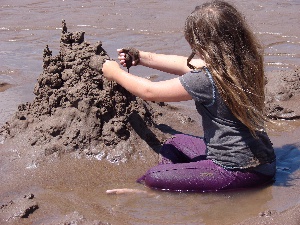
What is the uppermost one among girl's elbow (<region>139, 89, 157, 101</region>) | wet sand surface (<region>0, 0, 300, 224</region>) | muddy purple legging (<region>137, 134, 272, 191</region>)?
girl's elbow (<region>139, 89, 157, 101</region>)

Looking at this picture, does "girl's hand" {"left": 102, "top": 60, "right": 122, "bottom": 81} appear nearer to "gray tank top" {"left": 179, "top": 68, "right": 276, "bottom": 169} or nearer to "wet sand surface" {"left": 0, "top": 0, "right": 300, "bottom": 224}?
"gray tank top" {"left": 179, "top": 68, "right": 276, "bottom": 169}

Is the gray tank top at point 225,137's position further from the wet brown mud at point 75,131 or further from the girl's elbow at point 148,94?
the wet brown mud at point 75,131

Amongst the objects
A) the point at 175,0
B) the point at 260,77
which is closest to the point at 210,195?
the point at 260,77

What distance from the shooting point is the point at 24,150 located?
358 cm

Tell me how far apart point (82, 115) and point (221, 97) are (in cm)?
116

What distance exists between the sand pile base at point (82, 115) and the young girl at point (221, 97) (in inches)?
14.7

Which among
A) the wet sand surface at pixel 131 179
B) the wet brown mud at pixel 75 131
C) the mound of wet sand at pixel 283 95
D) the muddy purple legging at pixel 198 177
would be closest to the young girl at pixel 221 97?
the muddy purple legging at pixel 198 177

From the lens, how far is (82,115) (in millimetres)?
3549

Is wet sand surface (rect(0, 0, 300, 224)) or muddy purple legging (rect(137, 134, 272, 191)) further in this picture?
muddy purple legging (rect(137, 134, 272, 191))

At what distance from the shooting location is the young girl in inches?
111

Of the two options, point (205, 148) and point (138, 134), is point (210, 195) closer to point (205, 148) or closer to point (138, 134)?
point (205, 148)

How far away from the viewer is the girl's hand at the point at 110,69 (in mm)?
3191

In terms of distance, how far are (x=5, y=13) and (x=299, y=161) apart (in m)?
7.90

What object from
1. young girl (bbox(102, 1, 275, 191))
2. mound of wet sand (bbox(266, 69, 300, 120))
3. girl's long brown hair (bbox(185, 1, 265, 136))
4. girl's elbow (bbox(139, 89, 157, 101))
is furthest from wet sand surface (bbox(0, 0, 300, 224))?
girl's elbow (bbox(139, 89, 157, 101))
